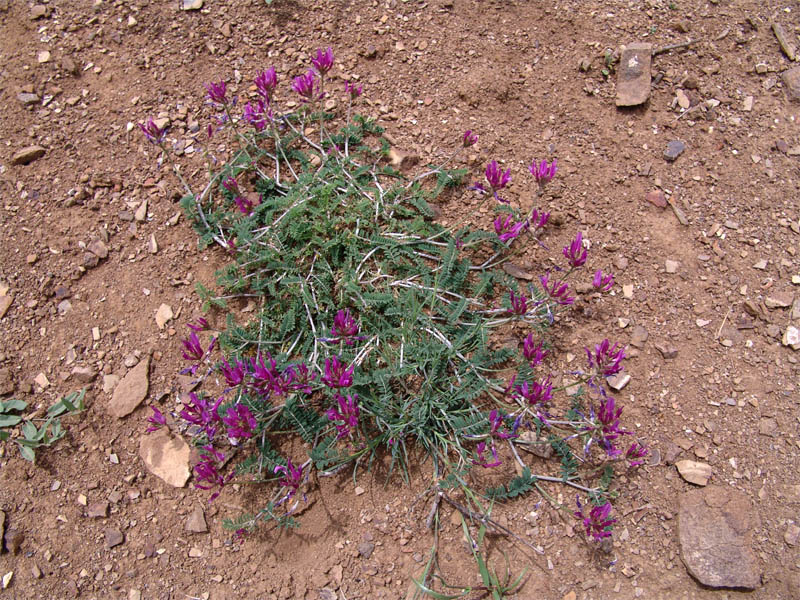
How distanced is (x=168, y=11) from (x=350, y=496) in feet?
10.4

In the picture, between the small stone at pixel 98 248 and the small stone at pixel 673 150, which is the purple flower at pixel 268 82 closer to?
the small stone at pixel 98 248

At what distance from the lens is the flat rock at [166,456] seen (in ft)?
8.78

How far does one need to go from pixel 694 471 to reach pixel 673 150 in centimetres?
172

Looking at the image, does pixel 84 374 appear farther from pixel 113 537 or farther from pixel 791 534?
pixel 791 534

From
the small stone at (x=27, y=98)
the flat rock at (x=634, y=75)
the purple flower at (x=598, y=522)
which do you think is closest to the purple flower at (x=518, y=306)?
the purple flower at (x=598, y=522)

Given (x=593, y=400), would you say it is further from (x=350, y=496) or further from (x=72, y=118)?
(x=72, y=118)

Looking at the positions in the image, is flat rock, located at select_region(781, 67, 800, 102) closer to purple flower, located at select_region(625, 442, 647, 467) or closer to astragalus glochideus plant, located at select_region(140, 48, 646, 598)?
astragalus glochideus plant, located at select_region(140, 48, 646, 598)

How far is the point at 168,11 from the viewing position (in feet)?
12.2

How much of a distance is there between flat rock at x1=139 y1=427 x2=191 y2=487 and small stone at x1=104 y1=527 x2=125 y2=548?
11.0 inches

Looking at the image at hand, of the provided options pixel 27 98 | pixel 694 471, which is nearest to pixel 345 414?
pixel 694 471

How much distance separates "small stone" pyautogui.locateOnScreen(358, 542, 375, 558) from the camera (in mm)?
2516

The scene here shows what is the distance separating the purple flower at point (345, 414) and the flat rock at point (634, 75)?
2.32 m

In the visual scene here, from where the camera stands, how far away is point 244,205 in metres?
2.92

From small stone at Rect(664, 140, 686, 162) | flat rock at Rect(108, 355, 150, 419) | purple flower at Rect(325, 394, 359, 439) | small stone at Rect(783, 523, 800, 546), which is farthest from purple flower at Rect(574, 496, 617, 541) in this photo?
flat rock at Rect(108, 355, 150, 419)
